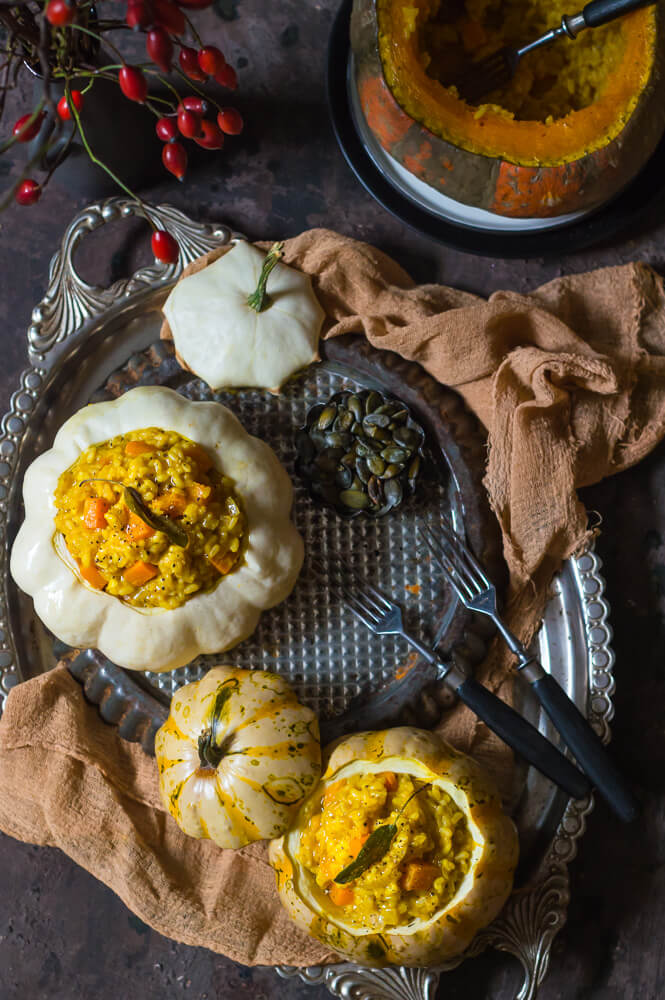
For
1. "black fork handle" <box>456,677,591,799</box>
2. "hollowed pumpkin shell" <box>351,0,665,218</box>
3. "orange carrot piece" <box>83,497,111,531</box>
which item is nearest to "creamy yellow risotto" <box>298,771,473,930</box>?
"black fork handle" <box>456,677,591,799</box>

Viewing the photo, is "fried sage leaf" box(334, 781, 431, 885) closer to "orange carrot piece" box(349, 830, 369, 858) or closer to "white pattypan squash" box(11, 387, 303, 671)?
"orange carrot piece" box(349, 830, 369, 858)

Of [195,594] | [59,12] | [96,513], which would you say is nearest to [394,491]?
[195,594]

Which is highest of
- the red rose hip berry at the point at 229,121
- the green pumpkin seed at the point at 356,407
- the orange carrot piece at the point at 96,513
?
the red rose hip berry at the point at 229,121

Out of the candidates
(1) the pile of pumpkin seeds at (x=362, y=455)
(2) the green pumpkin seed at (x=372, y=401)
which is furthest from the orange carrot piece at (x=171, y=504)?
(2) the green pumpkin seed at (x=372, y=401)

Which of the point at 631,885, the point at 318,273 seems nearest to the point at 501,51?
the point at 318,273

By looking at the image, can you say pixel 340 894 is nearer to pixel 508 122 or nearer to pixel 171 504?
pixel 171 504

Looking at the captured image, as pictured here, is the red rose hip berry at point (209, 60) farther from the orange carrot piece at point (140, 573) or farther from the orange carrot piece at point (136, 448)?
the orange carrot piece at point (140, 573)
